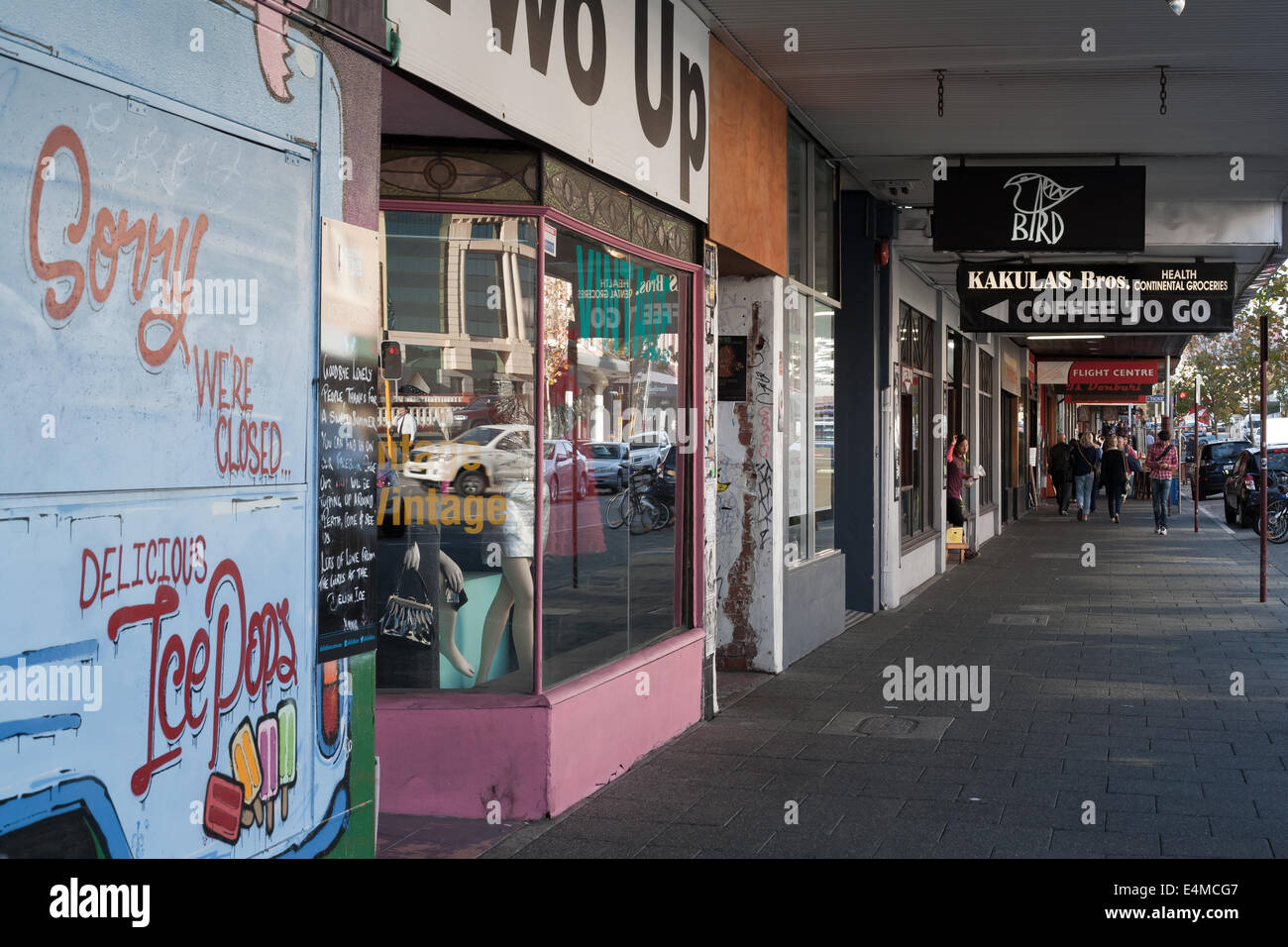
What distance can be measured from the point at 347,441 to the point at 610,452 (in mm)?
2969

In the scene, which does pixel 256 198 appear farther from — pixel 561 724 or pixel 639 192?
pixel 639 192

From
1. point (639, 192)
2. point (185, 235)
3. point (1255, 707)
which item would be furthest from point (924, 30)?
point (185, 235)

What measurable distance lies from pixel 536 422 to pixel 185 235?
116 inches

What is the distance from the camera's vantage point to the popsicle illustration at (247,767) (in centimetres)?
393

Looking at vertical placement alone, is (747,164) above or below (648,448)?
above

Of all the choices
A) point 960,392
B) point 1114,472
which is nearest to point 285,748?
point 960,392

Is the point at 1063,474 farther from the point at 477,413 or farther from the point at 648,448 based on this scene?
the point at 477,413

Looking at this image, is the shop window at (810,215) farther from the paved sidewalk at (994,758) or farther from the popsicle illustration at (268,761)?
the popsicle illustration at (268,761)

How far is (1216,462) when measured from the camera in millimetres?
38562

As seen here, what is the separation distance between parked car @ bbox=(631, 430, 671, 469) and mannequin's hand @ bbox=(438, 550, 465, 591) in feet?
5.18

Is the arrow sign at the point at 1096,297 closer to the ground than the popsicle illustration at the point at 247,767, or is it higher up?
higher up

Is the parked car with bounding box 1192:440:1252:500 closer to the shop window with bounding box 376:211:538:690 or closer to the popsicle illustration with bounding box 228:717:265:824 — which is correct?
the shop window with bounding box 376:211:538:690

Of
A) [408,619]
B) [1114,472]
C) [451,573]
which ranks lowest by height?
[408,619]
